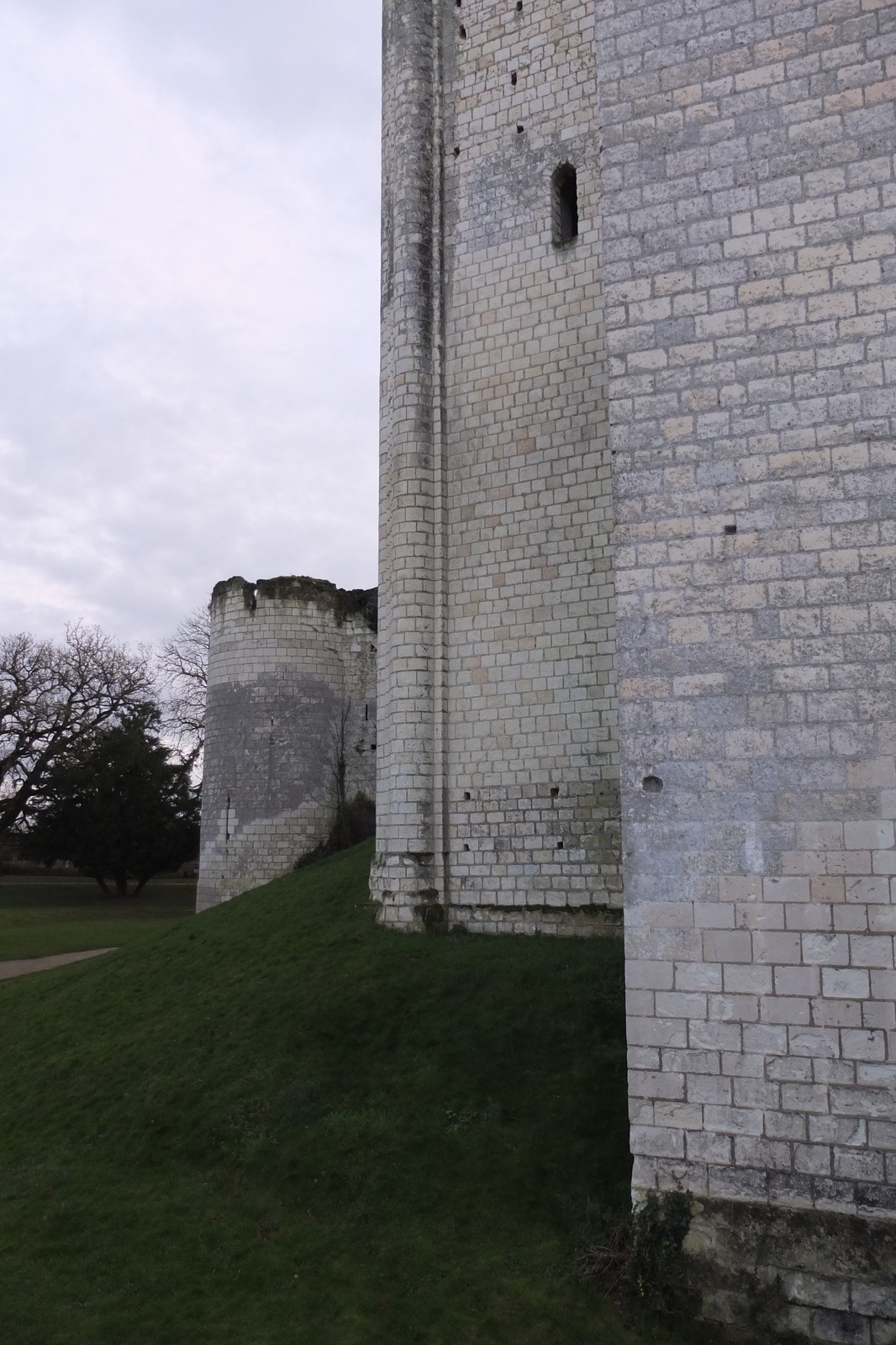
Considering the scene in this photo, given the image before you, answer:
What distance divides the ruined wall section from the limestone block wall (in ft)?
50.7

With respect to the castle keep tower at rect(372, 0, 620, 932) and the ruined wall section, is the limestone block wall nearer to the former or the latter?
the castle keep tower at rect(372, 0, 620, 932)

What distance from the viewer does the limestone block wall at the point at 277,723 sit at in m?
21.5

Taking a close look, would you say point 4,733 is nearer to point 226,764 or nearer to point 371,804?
point 226,764

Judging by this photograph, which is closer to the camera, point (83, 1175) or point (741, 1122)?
point (741, 1122)

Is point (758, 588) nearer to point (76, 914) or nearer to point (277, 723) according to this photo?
point (277, 723)

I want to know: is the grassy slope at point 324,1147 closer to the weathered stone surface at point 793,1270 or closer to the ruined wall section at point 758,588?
the weathered stone surface at point 793,1270

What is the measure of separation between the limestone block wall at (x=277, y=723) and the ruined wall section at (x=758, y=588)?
15.4m

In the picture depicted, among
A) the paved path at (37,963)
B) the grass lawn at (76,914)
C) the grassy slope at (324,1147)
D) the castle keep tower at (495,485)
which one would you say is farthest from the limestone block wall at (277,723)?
the castle keep tower at (495,485)

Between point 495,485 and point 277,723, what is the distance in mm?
10157

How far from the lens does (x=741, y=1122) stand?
242 inches

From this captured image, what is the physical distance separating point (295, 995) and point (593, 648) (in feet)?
16.8

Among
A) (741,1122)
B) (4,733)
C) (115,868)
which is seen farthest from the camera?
(115,868)

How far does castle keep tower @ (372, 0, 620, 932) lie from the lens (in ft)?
40.7

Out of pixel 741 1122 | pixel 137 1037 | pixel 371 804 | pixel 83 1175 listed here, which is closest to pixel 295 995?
pixel 137 1037
